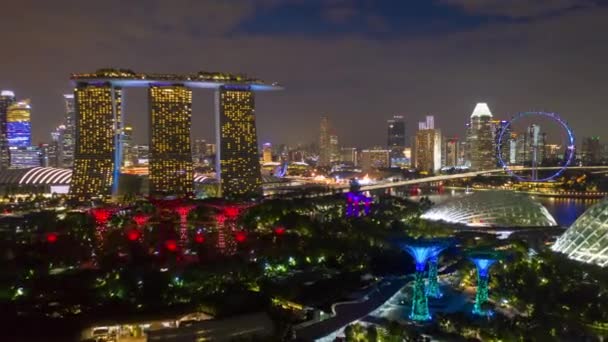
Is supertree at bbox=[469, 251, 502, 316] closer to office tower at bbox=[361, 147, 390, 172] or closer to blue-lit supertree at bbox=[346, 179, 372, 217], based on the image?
blue-lit supertree at bbox=[346, 179, 372, 217]

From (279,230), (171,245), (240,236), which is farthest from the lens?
(279,230)

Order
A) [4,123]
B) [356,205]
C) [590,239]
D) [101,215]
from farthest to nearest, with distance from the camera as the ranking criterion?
[4,123]
[356,205]
[101,215]
[590,239]

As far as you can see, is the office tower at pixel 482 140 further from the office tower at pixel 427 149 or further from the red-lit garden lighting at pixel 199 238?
the red-lit garden lighting at pixel 199 238

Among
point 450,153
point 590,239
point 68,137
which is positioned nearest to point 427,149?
point 450,153

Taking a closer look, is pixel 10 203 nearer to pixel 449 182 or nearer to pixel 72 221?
pixel 72 221

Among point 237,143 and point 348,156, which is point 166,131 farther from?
point 348,156

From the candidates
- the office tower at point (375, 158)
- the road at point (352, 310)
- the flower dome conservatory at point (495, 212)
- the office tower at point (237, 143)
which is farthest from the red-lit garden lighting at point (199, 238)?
the office tower at point (375, 158)

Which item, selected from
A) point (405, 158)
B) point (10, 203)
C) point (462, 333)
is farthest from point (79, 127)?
point (405, 158)
